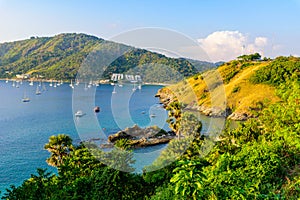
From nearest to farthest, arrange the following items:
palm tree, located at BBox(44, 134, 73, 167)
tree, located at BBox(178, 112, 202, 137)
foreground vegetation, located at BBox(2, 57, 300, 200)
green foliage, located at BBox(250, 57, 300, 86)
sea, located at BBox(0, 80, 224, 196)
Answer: foreground vegetation, located at BBox(2, 57, 300, 200) → palm tree, located at BBox(44, 134, 73, 167) → tree, located at BBox(178, 112, 202, 137) → sea, located at BBox(0, 80, 224, 196) → green foliage, located at BBox(250, 57, 300, 86)

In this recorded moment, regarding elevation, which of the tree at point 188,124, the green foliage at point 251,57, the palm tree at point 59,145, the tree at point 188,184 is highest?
the green foliage at point 251,57

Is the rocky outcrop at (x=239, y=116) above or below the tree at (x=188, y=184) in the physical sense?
below

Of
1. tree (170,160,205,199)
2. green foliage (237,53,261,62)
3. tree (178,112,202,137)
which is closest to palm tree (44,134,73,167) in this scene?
tree (178,112,202,137)

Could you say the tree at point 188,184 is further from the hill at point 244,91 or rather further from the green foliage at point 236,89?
the green foliage at point 236,89

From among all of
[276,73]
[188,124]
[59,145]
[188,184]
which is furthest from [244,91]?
[188,184]

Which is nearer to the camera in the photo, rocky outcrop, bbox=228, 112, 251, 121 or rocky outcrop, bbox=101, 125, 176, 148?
rocky outcrop, bbox=101, 125, 176, 148

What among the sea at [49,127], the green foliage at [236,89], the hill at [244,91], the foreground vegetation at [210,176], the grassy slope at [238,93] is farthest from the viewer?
the green foliage at [236,89]

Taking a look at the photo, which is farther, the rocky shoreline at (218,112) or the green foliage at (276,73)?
the green foliage at (276,73)

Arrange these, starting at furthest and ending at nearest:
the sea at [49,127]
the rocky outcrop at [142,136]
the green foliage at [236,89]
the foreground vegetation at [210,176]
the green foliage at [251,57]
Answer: the green foliage at [251,57] → the green foliage at [236,89] → the rocky outcrop at [142,136] → the sea at [49,127] → the foreground vegetation at [210,176]

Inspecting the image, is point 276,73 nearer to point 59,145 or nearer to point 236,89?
point 236,89

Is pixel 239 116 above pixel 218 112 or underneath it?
underneath

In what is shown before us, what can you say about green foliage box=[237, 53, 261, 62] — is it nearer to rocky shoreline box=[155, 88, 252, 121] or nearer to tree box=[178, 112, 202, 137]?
rocky shoreline box=[155, 88, 252, 121]

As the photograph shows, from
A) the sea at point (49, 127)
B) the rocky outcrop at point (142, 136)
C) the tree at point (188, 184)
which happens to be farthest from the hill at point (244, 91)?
the tree at point (188, 184)

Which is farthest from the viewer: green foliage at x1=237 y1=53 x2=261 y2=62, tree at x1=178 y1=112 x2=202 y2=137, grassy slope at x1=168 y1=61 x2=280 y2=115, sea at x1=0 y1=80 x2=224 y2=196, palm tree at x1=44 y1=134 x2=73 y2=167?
green foliage at x1=237 y1=53 x2=261 y2=62
